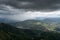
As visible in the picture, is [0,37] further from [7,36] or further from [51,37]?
[51,37]

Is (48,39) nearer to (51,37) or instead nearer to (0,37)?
(51,37)

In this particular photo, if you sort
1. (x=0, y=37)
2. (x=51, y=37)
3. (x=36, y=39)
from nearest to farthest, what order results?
(x=36, y=39), (x=0, y=37), (x=51, y=37)

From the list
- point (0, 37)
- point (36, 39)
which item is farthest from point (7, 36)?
point (36, 39)

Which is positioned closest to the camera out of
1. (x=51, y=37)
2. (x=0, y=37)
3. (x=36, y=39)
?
(x=36, y=39)

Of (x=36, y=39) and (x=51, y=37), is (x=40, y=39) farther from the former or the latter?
(x=51, y=37)

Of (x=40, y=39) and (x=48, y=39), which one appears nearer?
(x=40, y=39)

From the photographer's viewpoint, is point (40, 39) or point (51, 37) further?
point (51, 37)

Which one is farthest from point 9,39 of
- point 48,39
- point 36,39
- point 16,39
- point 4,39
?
point 48,39
